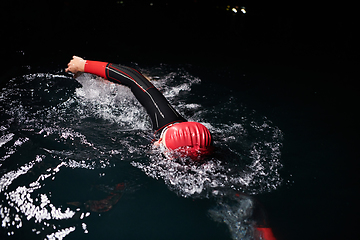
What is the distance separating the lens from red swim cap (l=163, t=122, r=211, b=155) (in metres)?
2.24

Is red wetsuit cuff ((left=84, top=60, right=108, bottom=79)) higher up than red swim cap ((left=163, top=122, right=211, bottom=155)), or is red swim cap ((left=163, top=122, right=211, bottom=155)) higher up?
red wetsuit cuff ((left=84, top=60, right=108, bottom=79))

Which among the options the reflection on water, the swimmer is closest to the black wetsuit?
the swimmer

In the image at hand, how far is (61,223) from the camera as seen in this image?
1.83 metres

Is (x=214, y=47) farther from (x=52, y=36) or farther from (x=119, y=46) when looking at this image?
(x=52, y=36)

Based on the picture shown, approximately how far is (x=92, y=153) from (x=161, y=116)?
87 centimetres

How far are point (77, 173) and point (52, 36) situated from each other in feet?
18.4

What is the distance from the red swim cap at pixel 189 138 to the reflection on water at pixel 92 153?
0.19 meters

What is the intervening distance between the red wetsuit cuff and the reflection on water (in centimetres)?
34

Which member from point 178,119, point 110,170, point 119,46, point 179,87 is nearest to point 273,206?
point 178,119

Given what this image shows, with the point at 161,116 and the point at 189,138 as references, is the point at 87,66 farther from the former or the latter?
the point at 189,138

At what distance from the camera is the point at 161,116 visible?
8.99 ft

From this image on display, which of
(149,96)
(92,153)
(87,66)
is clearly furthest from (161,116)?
(87,66)

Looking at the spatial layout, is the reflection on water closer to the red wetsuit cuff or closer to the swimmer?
the swimmer

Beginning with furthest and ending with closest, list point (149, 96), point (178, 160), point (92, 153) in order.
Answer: point (149, 96) < point (92, 153) < point (178, 160)
